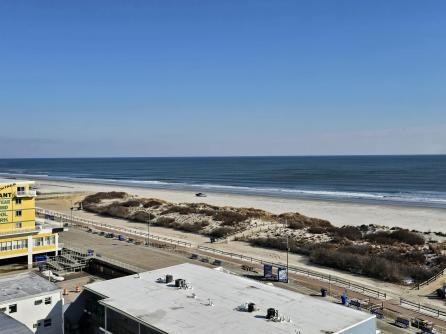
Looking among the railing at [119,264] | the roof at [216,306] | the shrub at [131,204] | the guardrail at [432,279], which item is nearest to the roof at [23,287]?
the roof at [216,306]

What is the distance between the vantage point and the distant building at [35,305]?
22906 millimetres

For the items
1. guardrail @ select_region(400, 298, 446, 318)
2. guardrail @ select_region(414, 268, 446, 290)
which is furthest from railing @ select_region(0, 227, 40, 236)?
guardrail @ select_region(414, 268, 446, 290)

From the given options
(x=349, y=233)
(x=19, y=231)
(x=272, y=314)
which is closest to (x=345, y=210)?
(x=349, y=233)

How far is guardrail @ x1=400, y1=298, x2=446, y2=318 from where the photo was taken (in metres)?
→ 29.7

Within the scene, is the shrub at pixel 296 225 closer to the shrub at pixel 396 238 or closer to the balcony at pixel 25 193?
the shrub at pixel 396 238

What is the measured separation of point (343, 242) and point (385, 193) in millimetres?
60057

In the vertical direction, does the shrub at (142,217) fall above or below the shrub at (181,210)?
below

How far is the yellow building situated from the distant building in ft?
47.8

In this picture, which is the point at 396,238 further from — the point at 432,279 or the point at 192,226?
the point at 192,226

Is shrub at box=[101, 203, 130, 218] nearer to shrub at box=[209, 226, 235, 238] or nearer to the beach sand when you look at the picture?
the beach sand

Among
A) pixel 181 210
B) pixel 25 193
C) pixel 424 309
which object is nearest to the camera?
pixel 424 309

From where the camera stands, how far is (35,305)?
23.6 metres

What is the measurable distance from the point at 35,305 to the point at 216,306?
Answer: 33.0 feet

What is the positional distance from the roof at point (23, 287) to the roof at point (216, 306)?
110 inches
